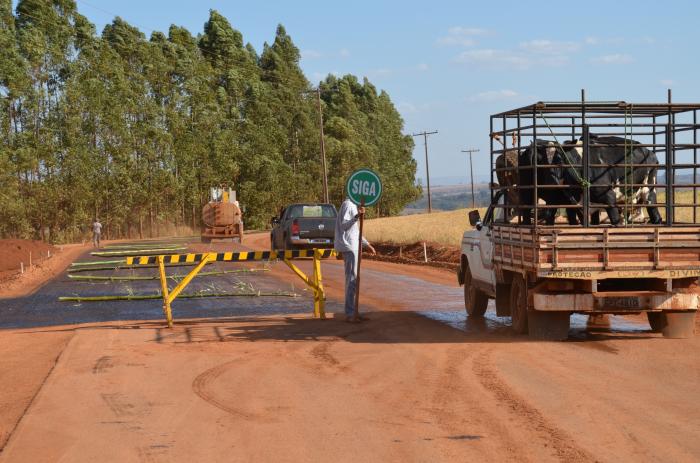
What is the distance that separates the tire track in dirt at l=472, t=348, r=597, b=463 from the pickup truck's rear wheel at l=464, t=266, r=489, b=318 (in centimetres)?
445

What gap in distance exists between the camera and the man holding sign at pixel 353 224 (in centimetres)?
1388

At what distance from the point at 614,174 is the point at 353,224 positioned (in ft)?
12.7

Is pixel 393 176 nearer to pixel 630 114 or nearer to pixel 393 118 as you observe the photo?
pixel 393 118

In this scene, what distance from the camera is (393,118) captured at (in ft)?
418

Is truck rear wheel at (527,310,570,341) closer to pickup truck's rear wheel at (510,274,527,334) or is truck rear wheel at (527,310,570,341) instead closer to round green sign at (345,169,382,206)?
pickup truck's rear wheel at (510,274,527,334)

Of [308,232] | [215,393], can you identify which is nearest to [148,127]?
[308,232]

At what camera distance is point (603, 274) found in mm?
11258

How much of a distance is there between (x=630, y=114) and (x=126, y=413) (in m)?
7.93

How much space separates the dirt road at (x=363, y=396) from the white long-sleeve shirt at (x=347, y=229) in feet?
3.91

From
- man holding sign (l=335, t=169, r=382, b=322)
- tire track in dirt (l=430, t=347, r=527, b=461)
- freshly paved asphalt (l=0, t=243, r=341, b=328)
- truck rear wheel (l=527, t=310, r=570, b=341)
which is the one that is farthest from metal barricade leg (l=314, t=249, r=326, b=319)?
tire track in dirt (l=430, t=347, r=527, b=461)

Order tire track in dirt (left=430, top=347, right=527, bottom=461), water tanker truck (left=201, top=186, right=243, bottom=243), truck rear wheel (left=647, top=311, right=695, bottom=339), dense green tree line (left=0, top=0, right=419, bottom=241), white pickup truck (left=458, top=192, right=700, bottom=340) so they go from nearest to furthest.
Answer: tire track in dirt (left=430, top=347, right=527, bottom=461) < white pickup truck (left=458, top=192, right=700, bottom=340) < truck rear wheel (left=647, top=311, right=695, bottom=339) < water tanker truck (left=201, top=186, right=243, bottom=243) < dense green tree line (left=0, top=0, right=419, bottom=241)

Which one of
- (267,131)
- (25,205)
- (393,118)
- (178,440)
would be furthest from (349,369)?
(393,118)

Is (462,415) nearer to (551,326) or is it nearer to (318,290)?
(551,326)

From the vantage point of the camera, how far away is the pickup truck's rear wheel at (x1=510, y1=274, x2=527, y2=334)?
480 inches
